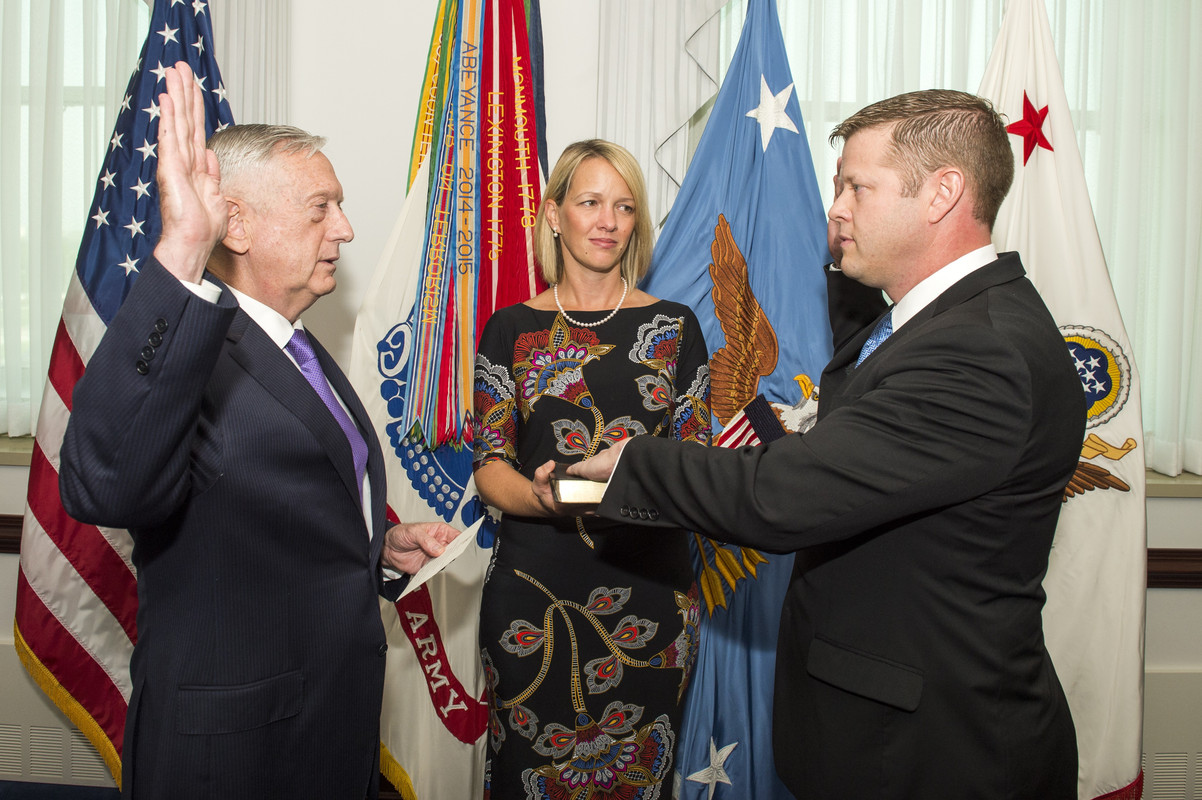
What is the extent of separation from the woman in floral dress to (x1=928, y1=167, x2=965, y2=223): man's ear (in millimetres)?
826

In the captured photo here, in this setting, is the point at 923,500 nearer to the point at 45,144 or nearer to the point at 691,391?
the point at 691,391

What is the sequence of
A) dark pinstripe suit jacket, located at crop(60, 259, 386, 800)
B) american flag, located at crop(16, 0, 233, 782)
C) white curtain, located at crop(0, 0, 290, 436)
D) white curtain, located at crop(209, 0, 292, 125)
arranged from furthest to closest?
1. white curtain, located at crop(0, 0, 290, 436)
2. white curtain, located at crop(209, 0, 292, 125)
3. american flag, located at crop(16, 0, 233, 782)
4. dark pinstripe suit jacket, located at crop(60, 259, 386, 800)

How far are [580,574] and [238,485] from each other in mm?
968

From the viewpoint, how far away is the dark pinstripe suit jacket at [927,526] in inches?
46.8

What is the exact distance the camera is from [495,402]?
78.5 inches

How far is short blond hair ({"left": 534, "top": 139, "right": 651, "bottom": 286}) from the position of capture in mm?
2182

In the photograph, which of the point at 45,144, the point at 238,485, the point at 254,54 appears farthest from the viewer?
the point at 45,144

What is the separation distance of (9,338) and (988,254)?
11.0ft

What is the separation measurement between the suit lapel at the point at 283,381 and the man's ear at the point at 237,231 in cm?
14

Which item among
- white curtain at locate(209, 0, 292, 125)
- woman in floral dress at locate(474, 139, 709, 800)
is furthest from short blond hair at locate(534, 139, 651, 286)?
white curtain at locate(209, 0, 292, 125)

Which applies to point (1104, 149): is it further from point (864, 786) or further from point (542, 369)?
point (864, 786)

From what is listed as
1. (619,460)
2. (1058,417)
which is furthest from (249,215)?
(1058,417)

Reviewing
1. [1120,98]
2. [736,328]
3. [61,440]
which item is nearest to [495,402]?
[736,328]

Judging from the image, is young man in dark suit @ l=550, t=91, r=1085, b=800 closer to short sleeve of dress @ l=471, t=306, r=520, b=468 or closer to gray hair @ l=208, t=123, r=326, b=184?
short sleeve of dress @ l=471, t=306, r=520, b=468
